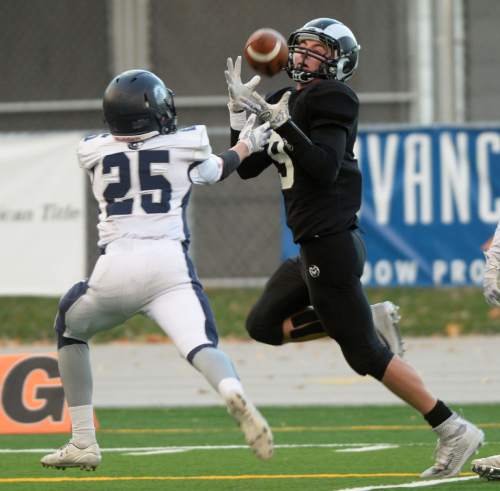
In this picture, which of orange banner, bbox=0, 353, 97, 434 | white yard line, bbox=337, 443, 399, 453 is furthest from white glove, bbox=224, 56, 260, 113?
orange banner, bbox=0, 353, 97, 434

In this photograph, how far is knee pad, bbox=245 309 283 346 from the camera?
7.99 meters

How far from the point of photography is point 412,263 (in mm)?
13609

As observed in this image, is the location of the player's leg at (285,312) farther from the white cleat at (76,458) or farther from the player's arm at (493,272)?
the white cleat at (76,458)

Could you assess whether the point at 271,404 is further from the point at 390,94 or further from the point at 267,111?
the point at 390,94

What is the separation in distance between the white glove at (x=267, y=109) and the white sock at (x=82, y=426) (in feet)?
4.81

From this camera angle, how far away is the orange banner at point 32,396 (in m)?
9.32

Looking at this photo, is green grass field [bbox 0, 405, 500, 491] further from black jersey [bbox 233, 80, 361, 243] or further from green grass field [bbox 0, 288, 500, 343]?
green grass field [bbox 0, 288, 500, 343]

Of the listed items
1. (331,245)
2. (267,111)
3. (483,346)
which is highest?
(267,111)

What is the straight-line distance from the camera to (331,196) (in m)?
7.41

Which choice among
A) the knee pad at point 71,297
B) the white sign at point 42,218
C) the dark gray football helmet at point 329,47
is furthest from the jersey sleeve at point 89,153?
the white sign at point 42,218

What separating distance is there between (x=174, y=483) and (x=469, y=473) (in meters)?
1.35

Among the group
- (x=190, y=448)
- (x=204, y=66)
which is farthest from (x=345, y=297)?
(x=204, y=66)

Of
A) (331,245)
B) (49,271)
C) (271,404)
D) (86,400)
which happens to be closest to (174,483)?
(86,400)

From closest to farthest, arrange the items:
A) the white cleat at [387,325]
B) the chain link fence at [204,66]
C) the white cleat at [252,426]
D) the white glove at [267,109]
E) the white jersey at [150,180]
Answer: the white cleat at [252,426], the white jersey at [150,180], the white glove at [267,109], the white cleat at [387,325], the chain link fence at [204,66]
